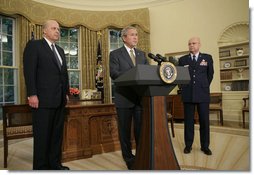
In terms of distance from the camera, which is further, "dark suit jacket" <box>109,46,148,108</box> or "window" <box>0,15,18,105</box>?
"window" <box>0,15,18,105</box>

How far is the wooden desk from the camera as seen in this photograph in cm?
231

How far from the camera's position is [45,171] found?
1.75 m

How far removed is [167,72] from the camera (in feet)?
4.72

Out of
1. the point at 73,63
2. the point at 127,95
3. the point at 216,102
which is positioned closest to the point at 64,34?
the point at 73,63

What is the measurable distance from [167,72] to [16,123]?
163 cm

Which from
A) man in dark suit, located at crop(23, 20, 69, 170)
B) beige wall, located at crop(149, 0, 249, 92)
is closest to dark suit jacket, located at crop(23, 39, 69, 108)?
man in dark suit, located at crop(23, 20, 69, 170)

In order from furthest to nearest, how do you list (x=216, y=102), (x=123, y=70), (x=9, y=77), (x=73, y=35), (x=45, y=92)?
(x=73, y=35), (x=9, y=77), (x=216, y=102), (x=123, y=70), (x=45, y=92)

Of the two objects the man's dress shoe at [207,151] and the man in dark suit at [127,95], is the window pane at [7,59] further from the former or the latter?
the man's dress shoe at [207,151]

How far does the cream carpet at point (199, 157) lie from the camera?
1.77 metres

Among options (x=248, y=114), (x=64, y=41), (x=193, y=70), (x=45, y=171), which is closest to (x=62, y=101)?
(x=45, y=171)

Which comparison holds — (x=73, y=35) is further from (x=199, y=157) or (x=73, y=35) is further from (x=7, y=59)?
(x=199, y=157)

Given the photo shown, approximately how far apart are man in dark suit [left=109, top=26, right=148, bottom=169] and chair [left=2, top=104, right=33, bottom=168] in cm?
93

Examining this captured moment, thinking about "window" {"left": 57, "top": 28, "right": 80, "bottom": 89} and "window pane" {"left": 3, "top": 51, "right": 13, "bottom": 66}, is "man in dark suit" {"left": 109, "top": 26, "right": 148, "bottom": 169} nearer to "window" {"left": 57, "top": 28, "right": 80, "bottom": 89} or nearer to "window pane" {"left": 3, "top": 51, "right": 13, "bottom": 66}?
"window" {"left": 57, "top": 28, "right": 80, "bottom": 89}

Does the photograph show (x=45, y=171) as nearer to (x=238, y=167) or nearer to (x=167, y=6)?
(x=238, y=167)
